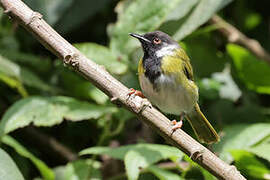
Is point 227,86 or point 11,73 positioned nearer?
point 11,73

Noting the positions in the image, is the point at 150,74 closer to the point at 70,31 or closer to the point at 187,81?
the point at 187,81

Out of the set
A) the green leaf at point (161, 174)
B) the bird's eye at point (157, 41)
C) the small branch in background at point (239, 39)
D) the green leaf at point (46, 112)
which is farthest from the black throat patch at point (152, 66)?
the small branch in background at point (239, 39)

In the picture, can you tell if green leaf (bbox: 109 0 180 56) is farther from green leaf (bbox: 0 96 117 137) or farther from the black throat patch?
green leaf (bbox: 0 96 117 137)

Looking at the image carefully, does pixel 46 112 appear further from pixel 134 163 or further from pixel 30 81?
pixel 134 163

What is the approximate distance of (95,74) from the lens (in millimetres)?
2023

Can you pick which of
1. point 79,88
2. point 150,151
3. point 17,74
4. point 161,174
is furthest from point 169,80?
point 17,74

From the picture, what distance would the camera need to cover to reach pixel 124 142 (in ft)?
12.7

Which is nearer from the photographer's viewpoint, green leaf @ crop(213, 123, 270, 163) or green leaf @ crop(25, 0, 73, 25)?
green leaf @ crop(213, 123, 270, 163)

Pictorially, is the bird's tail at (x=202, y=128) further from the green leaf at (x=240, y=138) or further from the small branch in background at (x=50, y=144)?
the small branch in background at (x=50, y=144)

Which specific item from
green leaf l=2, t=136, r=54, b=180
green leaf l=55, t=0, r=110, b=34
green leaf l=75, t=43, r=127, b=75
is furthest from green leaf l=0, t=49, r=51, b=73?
green leaf l=2, t=136, r=54, b=180

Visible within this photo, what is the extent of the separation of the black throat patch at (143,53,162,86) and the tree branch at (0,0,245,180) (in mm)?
937

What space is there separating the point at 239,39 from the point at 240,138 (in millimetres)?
1252

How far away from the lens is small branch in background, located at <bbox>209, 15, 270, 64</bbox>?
418 cm

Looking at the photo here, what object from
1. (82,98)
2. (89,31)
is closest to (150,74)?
(82,98)
